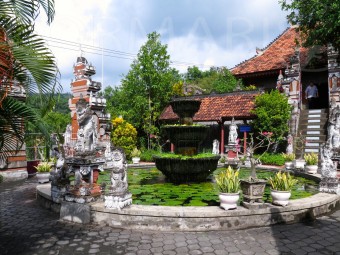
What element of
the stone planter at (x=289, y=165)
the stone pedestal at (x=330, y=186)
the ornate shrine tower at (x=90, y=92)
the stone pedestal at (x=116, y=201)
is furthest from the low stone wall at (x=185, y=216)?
the ornate shrine tower at (x=90, y=92)

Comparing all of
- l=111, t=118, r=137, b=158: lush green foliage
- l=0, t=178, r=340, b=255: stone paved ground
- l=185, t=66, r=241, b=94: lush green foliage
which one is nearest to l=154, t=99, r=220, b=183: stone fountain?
l=0, t=178, r=340, b=255: stone paved ground

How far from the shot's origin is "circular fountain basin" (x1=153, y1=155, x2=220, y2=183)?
953 cm

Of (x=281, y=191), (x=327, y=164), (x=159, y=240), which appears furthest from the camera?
(x=327, y=164)

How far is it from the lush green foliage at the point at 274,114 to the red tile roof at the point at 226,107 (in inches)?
40.7

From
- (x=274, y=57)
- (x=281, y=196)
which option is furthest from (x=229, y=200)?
(x=274, y=57)

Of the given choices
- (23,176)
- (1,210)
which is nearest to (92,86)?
(23,176)

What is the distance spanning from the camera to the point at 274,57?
864 inches

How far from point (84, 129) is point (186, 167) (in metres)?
4.12

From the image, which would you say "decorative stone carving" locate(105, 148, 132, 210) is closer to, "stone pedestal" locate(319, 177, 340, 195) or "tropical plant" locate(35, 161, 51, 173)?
"tropical plant" locate(35, 161, 51, 173)

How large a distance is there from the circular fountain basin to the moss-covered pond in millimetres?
256

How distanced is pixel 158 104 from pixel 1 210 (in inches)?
624

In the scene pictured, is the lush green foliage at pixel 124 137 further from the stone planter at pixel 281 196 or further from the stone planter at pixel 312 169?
the stone planter at pixel 281 196

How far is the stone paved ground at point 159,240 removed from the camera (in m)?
4.59

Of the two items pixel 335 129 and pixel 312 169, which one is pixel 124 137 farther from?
pixel 335 129
